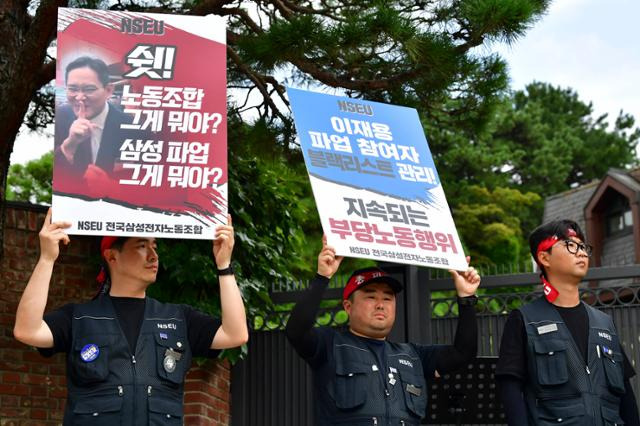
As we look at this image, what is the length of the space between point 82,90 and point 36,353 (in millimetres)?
2814

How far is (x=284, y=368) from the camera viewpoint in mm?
7703

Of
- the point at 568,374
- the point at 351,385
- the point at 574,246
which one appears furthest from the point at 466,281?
the point at 351,385

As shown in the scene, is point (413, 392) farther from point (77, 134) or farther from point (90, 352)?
point (77, 134)

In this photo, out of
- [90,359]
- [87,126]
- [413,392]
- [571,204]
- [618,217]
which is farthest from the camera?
[571,204]

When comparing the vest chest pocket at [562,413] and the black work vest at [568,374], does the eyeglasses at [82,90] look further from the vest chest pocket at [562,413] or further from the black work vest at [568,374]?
the vest chest pocket at [562,413]

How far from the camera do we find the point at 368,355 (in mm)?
5211

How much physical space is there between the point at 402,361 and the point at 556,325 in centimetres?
74

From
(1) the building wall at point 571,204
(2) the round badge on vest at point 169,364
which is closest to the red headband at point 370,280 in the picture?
(2) the round badge on vest at point 169,364

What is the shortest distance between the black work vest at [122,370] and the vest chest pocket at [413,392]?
3.44ft

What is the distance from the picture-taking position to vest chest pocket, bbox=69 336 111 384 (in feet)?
14.8

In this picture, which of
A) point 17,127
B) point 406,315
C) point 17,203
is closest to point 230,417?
point 406,315

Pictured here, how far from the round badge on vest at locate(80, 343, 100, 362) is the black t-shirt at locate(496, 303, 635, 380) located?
1822mm

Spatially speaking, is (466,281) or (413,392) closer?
(413,392)

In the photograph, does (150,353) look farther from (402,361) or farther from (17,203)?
(17,203)
